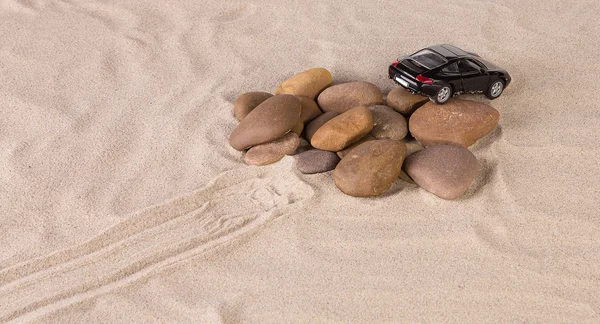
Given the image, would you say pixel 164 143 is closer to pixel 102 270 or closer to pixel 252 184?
pixel 252 184

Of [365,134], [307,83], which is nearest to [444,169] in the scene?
[365,134]

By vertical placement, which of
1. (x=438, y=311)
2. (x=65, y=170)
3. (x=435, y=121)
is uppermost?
(x=435, y=121)

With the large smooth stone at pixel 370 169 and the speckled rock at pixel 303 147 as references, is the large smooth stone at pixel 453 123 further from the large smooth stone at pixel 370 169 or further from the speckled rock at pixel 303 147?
the speckled rock at pixel 303 147

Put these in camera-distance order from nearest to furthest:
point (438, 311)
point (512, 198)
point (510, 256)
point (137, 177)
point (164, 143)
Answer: point (438, 311)
point (510, 256)
point (512, 198)
point (137, 177)
point (164, 143)

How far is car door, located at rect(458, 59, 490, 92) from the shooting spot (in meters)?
3.09

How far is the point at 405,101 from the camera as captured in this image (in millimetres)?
3156

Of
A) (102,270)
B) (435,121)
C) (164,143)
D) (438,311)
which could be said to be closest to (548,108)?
(435,121)

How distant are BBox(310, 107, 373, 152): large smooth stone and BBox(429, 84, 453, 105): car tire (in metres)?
0.33

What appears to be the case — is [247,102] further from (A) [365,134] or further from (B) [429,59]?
(B) [429,59]

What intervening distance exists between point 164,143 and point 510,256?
5.45 ft

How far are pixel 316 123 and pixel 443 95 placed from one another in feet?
2.03

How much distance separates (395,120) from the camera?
3072mm

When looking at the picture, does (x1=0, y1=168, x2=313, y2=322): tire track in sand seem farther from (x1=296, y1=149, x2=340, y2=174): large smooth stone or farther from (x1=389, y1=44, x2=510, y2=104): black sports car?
(x1=389, y1=44, x2=510, y2=104): black sports car

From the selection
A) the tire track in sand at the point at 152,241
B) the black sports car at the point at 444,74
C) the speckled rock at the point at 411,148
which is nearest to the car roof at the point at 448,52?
the black sports car at the point at 444,74
